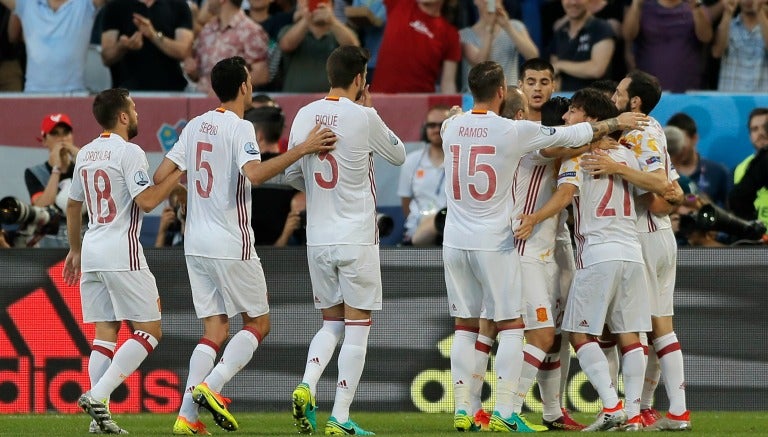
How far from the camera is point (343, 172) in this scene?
31.0ft

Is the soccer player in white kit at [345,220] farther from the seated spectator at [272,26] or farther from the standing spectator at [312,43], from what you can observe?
the seated spectator at [272,26]

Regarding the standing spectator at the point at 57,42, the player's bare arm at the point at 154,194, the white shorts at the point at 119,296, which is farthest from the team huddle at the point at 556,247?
the standing spectator at the point at 57,42

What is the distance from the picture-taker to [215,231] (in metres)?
9.59

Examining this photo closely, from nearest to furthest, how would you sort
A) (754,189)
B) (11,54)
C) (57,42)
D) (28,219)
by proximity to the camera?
(28,219), (754,189), (57,42), (11,54)

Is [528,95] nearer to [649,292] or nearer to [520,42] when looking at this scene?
[649,292]

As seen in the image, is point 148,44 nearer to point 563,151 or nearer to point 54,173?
point 54,173

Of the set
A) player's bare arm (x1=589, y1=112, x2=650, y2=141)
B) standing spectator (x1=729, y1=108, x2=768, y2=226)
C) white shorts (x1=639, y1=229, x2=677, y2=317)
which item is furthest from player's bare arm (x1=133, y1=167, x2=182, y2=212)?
standing spectator (x1=729, y1=108, x2=768, y2=226)

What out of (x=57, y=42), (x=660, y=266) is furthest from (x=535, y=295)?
(x=57, y=42)

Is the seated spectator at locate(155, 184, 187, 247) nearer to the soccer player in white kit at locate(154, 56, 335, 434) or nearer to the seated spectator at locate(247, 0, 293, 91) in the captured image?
the seated spectator at locate(247, 0, 293, 91)

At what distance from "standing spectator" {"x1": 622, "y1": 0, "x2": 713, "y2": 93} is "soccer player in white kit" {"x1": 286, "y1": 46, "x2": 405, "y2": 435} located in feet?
17.4

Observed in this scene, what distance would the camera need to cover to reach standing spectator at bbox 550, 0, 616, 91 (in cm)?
1392

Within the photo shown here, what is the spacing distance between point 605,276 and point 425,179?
143 inches

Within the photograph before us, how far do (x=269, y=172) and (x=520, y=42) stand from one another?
5.37 meters

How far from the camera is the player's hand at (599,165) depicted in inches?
383
